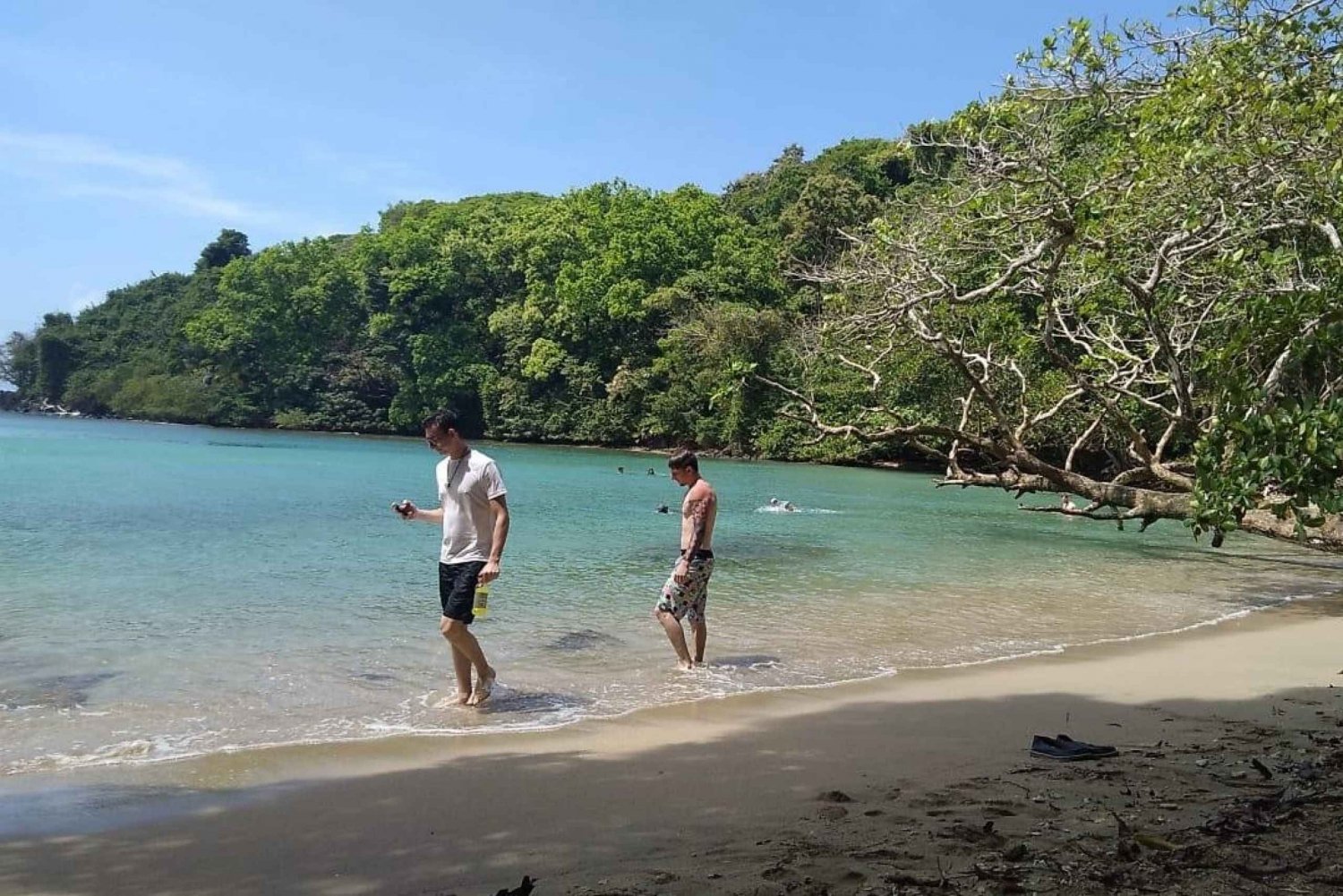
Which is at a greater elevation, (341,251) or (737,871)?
(341,251)

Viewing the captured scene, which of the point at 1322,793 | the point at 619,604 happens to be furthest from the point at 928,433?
the point at 619,604

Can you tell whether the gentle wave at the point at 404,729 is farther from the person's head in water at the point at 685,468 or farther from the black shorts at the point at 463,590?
the person's head in water at the point at 685,468

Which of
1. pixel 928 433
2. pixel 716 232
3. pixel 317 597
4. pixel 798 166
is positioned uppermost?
pixel 798 166

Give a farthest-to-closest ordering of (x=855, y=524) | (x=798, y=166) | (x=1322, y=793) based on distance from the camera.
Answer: (x=798, y=166), (x=855, y=524), (x=1322, y=793)

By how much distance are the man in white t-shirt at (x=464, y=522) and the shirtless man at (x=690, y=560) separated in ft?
5.37

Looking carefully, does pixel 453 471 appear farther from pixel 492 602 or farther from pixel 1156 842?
pixel 492 602

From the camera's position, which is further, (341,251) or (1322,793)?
(341,251)

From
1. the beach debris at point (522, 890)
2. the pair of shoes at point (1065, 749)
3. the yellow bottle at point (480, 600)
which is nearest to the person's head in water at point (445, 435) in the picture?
the yellow bottle at point (480, 600)

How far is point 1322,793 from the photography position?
4.34 meters

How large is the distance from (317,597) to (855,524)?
481 inches

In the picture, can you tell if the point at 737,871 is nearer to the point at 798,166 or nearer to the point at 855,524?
the point at 855,524

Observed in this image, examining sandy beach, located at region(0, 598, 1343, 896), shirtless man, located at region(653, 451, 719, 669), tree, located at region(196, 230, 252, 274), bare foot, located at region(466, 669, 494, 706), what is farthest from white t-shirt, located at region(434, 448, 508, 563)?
tree, located at region(196, 230, 252, 274)

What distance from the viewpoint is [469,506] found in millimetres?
6625

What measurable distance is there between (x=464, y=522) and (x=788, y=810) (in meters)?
2.85
